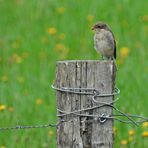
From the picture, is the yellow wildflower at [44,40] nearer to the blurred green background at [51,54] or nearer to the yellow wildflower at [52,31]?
the blurred green background at [51,54]

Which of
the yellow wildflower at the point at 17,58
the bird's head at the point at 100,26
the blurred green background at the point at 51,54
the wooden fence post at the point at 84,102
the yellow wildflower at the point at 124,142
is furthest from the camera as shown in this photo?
the yellow wildflower at the point at 17,58

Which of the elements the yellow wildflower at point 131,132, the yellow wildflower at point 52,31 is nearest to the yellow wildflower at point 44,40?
the yellow wildflower at point 52,31

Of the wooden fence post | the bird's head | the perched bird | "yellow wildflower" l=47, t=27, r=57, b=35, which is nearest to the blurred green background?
"yellow wildflower" l=47, t=27, r=57, b=35

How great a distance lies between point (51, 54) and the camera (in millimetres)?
10023

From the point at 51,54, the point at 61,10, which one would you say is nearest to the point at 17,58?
the point at 51,54

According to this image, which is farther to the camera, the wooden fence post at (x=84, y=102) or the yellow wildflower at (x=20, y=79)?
the yellow wildflower at (x=20, y=79)

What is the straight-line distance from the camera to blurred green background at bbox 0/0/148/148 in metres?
6.85

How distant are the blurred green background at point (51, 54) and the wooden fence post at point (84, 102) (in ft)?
7.32

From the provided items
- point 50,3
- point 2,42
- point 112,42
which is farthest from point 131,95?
point 50,3

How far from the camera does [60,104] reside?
4.16 metres

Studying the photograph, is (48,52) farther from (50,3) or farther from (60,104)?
(60,104)

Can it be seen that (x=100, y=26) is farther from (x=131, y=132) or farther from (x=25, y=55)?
(x=25, y=55)

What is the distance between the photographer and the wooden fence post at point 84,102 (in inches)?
159

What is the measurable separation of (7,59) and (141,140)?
3721 millimetres
